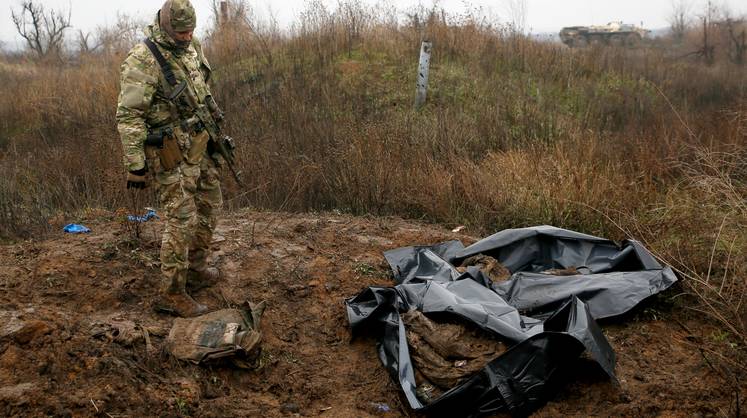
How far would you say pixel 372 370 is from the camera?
390cm

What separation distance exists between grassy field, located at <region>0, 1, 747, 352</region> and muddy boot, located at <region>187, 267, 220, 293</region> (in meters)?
1.82

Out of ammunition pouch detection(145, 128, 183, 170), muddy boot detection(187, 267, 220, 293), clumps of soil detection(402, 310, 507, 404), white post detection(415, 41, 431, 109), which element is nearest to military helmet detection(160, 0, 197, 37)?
ammunition pouch detection(145, 128, 183, 170)

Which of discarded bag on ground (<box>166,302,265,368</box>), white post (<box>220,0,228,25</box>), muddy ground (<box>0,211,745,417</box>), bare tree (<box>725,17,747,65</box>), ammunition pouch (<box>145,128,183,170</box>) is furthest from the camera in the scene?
bare tree (<box>725,17,747,65</box>)

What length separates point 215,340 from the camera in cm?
368

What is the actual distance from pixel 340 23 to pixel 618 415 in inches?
412

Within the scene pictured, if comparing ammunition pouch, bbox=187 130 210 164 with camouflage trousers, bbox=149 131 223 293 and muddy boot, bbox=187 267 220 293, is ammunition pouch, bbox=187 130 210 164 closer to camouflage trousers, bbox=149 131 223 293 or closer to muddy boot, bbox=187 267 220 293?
camouflage trousers, bbox=149 131 223 293

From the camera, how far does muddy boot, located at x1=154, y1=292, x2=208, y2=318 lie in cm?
416

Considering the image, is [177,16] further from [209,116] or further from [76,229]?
[76,229]

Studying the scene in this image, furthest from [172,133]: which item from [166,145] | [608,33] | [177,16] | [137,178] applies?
[608,33]

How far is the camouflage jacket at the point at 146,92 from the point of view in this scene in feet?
12.4

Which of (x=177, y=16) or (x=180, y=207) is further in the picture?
(x=180, y=207)

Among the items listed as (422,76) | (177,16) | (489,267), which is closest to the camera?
(177,16)

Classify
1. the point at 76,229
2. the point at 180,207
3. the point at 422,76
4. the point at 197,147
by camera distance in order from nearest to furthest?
the point at 180,207 < the point at 197,147 < the point at 76,229 < the point at 422,76

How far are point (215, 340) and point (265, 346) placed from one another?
412mm
